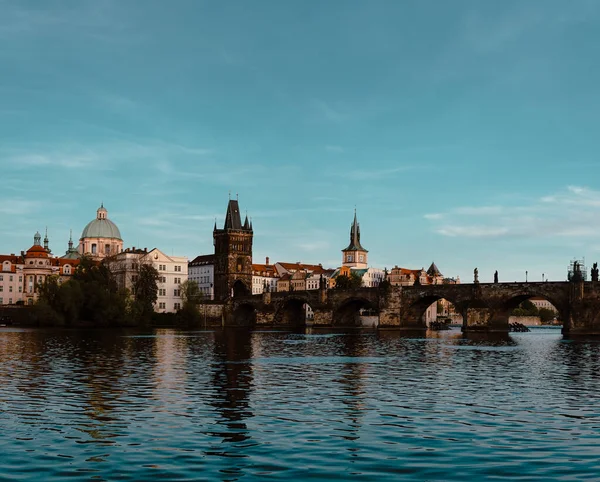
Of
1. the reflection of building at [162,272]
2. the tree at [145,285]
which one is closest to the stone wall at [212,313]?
the reflection of building at [162,272]

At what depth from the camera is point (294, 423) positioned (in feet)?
72.1

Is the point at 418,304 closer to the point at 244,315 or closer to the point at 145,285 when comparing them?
the point at 244,315

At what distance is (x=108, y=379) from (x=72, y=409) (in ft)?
31.5

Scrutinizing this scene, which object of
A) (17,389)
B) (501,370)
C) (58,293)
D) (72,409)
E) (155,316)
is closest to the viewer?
(72,409)

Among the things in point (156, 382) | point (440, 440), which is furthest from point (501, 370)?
point (440, 440)

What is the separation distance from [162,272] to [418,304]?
6540 cm

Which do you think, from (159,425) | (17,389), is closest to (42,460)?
(159,425)

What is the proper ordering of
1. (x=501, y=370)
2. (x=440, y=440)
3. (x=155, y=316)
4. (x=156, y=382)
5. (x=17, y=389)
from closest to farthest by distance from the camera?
(x=440, y=440), (x=17, y=389), (x=156, y=382), (x=501, y=370), (x=155, y=316)

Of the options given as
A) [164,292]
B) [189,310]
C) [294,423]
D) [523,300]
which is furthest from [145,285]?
[294,423]

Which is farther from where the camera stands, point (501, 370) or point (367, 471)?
point (501, 370)

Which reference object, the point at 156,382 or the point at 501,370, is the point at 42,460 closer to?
the point at 156,382

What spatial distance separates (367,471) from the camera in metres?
16.2

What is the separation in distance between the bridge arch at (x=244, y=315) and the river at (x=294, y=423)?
401 feet

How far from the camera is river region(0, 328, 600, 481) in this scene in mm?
16375
